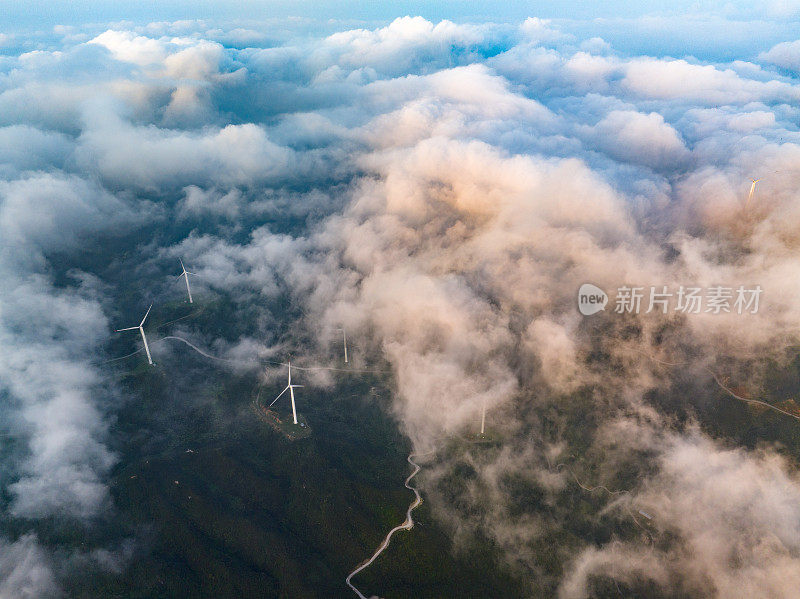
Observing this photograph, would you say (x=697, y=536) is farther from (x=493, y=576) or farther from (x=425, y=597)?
(x=425, y=597)

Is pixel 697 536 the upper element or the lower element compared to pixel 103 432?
lower

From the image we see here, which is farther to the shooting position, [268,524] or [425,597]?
[268,524]

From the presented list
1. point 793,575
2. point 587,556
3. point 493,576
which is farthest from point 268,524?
point 793,575

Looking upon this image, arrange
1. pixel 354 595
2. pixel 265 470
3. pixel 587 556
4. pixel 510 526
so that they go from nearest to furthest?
pixel 354 595 → pixel 587 556 → pixel 510 526 → pixel 265 470

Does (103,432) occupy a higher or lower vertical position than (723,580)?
higher

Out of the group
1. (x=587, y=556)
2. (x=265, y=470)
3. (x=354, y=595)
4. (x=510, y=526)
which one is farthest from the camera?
(x=265, y=470)

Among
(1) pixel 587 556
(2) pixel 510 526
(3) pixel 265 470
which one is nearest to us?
(1) pixel 587 556

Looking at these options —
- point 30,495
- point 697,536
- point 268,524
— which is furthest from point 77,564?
point 697,536

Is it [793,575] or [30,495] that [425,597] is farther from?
[30,495]

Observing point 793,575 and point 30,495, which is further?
point 30,495
